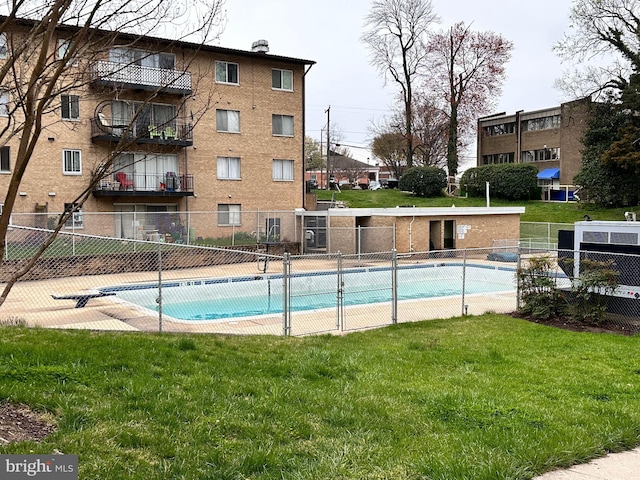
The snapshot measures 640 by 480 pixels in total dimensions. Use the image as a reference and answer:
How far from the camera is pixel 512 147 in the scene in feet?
202

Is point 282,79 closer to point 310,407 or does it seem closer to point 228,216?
point 228,216

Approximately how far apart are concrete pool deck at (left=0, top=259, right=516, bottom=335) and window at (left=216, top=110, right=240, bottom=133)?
14.7 meters

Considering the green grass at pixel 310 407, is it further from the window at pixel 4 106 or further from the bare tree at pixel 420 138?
the bare tree at pixel 420 138

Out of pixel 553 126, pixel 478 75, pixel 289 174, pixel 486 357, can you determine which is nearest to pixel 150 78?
pixel 289 174

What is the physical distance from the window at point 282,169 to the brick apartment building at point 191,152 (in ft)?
0.19

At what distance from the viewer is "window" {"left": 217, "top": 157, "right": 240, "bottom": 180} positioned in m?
32.3

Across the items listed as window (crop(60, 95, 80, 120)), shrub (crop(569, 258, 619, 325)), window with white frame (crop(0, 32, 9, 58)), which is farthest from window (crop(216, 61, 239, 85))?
window with white frame (crop(0, 32, 9, 58))

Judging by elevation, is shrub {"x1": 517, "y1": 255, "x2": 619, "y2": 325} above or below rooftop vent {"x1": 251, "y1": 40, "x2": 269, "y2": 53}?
below

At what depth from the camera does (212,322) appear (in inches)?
540

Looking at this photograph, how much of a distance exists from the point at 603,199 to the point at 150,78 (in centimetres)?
2959

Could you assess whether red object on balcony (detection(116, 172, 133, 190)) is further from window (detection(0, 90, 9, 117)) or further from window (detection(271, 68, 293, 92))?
window (detection(0, 90, 9, 117))

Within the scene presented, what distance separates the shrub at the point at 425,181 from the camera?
45.7 m

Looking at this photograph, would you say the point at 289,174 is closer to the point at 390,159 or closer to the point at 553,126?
the point at 553,126

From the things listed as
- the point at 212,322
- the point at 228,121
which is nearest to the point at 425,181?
the point at 228,121
